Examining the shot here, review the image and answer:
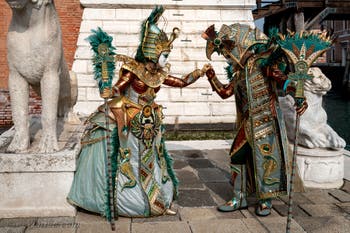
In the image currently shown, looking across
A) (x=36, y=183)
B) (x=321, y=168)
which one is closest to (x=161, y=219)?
(x=36, y=183)

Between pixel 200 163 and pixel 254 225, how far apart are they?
238 cm

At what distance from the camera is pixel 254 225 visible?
365cm

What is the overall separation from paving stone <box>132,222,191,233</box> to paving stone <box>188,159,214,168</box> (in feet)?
7.19

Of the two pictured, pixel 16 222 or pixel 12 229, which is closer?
pixel 12 229

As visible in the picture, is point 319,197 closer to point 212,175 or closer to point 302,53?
point 212,175

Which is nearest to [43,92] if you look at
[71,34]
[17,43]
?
[17,43]

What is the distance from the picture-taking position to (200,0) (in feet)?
34.5

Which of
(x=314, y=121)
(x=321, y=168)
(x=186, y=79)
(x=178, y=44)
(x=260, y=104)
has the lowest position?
(x=321, y=168)

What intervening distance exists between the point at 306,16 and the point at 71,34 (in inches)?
531

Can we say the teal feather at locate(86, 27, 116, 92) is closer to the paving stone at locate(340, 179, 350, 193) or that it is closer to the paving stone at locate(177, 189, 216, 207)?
the paving stone at locate(177, 189, 216, 207)

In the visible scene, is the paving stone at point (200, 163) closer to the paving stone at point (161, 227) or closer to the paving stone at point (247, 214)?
the paving stone at point (247, 214)

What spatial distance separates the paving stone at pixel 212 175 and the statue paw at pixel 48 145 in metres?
2.15

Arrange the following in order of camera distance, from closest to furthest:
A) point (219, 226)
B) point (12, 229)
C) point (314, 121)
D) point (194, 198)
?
point (12, 229) → point (219, 226) → point (194, 198) → point (314, 121)

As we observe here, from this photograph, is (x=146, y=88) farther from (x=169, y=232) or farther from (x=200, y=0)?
(x=200, y=0)
